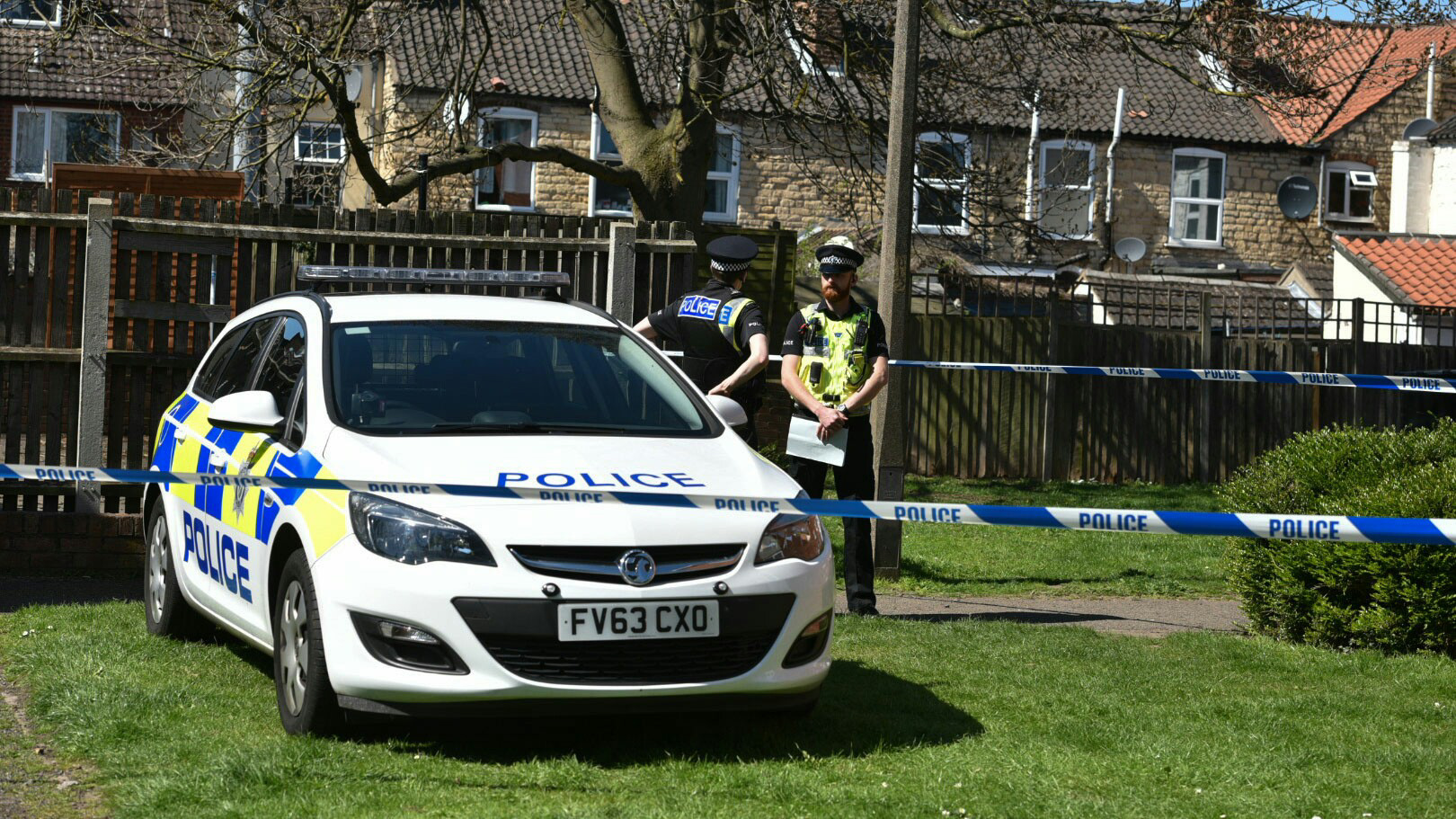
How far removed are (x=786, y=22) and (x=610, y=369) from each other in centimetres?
908

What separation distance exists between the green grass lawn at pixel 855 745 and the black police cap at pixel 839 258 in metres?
1.97

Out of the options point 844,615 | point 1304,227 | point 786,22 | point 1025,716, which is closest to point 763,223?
point 1304,227

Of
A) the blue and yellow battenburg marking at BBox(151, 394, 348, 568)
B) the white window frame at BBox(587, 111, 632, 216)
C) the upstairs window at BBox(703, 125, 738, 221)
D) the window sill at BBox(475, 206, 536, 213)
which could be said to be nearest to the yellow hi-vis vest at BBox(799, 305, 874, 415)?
the blue and yellow battenburg marking at BBox(151, 394, 348, 568)

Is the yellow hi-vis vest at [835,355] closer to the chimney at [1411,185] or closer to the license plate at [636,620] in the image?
the license plate at [636,620]

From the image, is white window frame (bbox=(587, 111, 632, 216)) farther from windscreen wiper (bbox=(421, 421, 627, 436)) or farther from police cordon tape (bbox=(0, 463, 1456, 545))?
police cordon tape (bbox=(0, 463, 1456, 545))

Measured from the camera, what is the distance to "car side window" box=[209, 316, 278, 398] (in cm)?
698

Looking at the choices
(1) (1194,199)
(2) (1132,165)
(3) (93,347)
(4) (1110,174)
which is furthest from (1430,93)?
(3) (93,347)

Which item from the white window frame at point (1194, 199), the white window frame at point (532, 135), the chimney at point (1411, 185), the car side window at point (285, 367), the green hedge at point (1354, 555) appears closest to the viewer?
the car side window at point (285, 367)

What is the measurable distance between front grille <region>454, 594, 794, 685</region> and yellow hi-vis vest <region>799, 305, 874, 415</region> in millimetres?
3031

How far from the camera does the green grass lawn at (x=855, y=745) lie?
4.97 m

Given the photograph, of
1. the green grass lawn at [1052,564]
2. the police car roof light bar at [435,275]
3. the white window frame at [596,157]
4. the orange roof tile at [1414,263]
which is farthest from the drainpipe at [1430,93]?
the police car roof light bar at [435,275]

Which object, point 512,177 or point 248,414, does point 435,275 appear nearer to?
point 248,414

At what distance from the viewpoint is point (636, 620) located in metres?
5.18

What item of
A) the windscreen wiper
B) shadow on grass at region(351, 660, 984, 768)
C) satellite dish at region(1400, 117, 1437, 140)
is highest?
satellite dish at region(1400, 117, 1437, 140)
